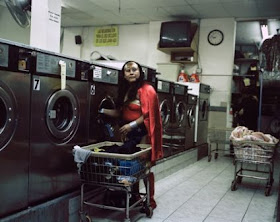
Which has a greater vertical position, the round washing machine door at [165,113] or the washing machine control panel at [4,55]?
the washing machine control panel at [4,55]

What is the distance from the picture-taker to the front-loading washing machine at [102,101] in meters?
3.14

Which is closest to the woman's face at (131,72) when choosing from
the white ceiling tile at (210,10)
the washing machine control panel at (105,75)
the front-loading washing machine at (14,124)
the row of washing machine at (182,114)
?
the washing machine control panel at (105,75)

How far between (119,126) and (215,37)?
5.42 meters

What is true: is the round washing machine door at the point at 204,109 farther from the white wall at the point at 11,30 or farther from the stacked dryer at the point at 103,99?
the white wall at the point at 11,30

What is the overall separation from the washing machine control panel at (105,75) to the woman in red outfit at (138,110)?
0.15 m

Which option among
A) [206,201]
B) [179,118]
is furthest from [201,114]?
[206,201]

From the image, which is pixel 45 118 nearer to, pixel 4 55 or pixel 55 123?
pixel 55 123

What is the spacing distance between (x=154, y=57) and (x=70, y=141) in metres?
6.06

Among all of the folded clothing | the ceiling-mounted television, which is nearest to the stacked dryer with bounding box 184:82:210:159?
the ceiling-mounted television

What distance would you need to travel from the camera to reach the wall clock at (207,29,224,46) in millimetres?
7977

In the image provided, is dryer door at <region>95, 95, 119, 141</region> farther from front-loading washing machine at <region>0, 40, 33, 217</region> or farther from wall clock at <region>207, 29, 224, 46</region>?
wall clock at <region>207, 29, 224, 46</region>

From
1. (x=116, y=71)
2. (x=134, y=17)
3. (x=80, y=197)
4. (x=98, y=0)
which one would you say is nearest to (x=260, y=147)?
(x=116, y=71)

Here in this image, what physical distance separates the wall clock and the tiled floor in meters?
3.71

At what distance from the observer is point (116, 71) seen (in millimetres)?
3529
